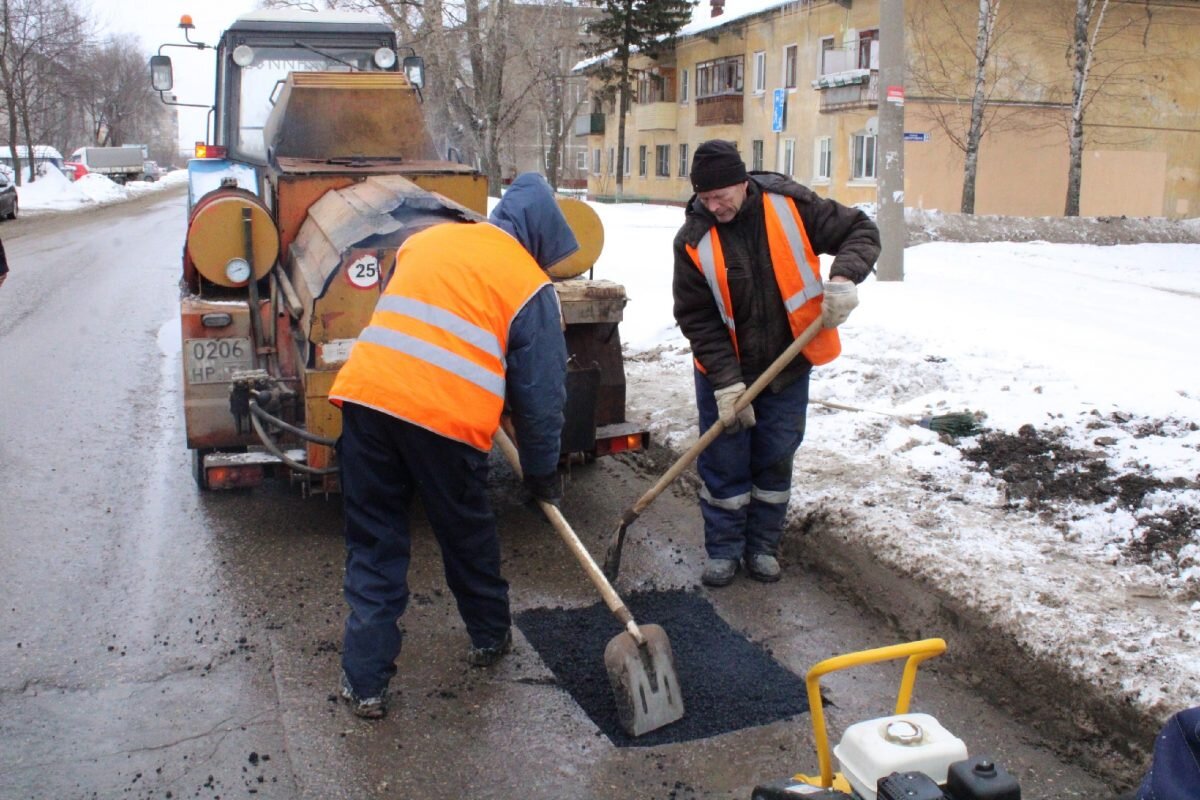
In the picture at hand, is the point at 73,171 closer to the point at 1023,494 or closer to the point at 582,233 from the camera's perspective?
the point at 582,233

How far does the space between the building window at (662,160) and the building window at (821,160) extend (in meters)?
11.6

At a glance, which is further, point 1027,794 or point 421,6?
point 421,6

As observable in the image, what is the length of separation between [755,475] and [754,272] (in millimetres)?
864

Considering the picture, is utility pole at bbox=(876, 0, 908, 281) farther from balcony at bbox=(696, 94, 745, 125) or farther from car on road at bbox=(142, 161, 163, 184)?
car on road at bbox=(142, 161, 163, 184)

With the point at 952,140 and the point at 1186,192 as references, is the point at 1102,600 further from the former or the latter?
the point at 1186,192

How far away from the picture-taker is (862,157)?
2939cm

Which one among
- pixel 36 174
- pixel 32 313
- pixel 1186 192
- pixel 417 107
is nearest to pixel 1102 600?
pixel 417 107

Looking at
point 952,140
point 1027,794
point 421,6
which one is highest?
point 421,6

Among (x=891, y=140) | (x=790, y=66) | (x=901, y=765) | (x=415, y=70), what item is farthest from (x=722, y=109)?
(x=901, y=765)

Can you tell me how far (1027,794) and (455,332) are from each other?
6.82 feet

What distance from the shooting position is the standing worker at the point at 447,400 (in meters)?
3.28

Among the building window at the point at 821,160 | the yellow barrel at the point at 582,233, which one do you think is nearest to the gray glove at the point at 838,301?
the yellow barrel at the point at 582,233

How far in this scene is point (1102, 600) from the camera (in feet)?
12.3

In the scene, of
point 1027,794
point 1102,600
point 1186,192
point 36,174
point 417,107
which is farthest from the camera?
point 36,174
